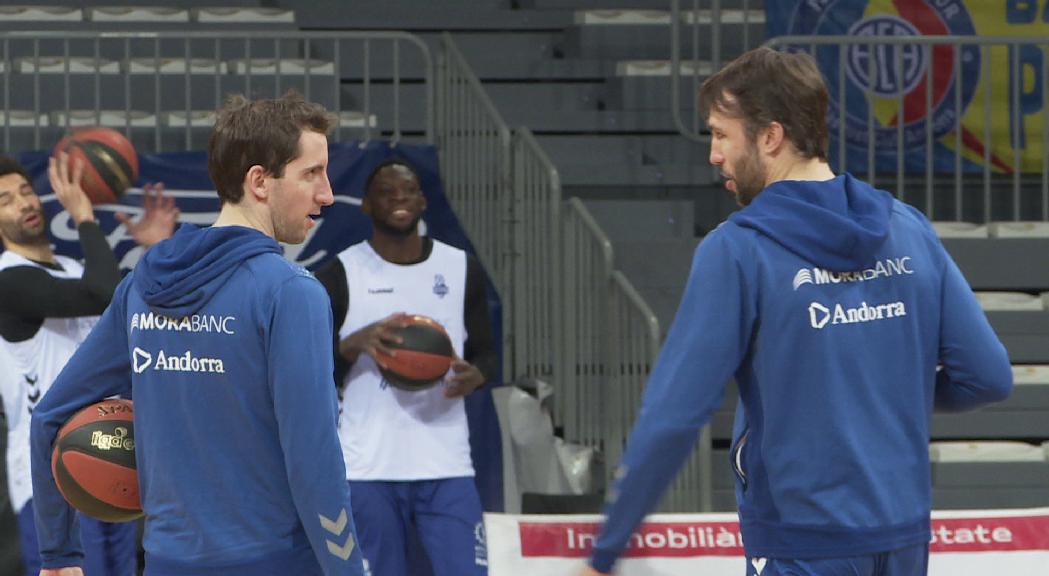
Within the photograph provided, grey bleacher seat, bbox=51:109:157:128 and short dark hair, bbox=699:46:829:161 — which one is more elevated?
short dark hair, bbox=699:46:829:161

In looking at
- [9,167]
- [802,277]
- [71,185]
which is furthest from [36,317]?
[802,277]

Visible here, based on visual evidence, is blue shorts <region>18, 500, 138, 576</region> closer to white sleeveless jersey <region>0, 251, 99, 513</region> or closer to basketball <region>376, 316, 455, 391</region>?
Result: white sleeveless jersey <region>0, 251, 99, 513</region>

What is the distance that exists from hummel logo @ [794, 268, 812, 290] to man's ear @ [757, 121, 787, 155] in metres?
0.25

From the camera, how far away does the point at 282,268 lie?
133 inches

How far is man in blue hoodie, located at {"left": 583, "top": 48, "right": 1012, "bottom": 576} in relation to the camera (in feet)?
10.2

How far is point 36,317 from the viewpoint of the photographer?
6656mm

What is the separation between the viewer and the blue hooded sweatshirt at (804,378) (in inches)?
122

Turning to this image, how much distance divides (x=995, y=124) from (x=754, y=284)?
7.70 m

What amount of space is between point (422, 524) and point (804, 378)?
424 centimetres

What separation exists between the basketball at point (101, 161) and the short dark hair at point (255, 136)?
417 cm

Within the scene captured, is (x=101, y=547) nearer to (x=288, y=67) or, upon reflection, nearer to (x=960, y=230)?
(x=288, y=67)

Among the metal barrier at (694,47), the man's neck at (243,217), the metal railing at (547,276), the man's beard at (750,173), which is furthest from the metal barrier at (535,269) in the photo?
the man's beard at (750,173)

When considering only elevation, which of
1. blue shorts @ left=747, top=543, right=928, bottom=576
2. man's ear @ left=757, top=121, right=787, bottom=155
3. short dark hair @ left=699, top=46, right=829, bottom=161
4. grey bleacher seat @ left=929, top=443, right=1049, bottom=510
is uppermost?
short dark hair @ left=699, top=46, right=829, bottom=161

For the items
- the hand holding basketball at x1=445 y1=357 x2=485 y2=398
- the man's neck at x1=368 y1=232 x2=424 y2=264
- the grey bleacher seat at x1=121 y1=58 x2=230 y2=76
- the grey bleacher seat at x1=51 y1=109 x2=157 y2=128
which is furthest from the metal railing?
the grey bleacher seat at x1=51 y1=109 x2=157 y2=128
